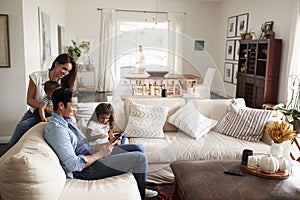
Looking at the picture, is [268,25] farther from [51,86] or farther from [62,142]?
[62,142]

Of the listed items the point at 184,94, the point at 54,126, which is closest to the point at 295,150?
the point at 184,94

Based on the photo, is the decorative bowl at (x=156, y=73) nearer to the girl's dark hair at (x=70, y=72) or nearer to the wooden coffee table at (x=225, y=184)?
the girl's dark hair at (x=70, y=72)

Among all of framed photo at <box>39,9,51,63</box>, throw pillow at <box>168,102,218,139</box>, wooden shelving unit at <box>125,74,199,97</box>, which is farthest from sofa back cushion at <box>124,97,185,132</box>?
framed photo at <box>39,9,51,63</box>

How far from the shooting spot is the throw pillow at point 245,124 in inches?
109

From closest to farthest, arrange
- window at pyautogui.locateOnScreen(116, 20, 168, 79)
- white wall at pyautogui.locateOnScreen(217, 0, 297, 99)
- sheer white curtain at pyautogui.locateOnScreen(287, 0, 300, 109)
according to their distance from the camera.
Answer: window at pyautogui.locateOnScreen(116, 20, 168, 79)
sheer white curtain at pyautogui.locateOnScreen(287, 0, 300, 109)
white wall at pyautogui.locateOnScreen(217, 0, 297, 99)

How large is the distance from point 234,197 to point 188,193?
27 centimetres

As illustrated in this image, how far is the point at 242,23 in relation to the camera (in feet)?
21.6

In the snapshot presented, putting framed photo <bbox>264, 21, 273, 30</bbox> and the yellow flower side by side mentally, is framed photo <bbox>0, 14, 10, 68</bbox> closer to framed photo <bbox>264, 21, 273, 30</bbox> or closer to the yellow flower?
the yellow flower

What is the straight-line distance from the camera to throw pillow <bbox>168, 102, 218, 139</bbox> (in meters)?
2.72

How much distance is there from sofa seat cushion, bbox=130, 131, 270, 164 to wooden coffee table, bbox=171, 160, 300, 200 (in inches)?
16.8

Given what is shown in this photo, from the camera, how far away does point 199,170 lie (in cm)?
193

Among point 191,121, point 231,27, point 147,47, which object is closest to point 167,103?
point 191,121

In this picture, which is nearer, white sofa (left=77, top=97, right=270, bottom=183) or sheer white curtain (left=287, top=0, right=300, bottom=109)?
white sofa (left=77, top=97, right=270, bottom=183)

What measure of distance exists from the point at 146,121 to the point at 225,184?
118cm
